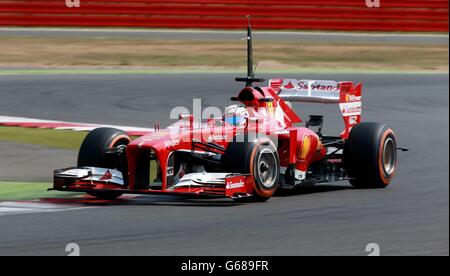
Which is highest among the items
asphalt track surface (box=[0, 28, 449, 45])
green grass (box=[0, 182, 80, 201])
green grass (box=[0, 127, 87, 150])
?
asphalt track surface (box=[0, 28, 449, 45])

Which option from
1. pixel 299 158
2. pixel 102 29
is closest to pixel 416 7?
pixel 102 29

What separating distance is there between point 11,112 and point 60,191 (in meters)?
8.21

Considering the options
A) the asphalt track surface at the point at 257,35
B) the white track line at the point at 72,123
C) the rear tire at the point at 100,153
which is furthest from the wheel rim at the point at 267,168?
the asphalt track surface at the point at 257,35

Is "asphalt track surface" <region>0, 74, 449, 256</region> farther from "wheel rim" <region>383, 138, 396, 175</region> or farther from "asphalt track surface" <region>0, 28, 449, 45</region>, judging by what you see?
"asphalt track surface" <region>0, 28, 449, 45</region>

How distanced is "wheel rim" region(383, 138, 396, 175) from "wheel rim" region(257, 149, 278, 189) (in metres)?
1.72

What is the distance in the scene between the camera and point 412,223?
33.6 feet

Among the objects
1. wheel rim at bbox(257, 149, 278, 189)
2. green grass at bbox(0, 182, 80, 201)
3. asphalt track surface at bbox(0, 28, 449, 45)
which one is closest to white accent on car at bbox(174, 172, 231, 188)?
wheel rim at bbox(257, 149, 278, 189)

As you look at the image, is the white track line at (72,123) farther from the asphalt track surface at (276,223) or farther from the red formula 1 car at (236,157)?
the red formula 1 car at (236,157)

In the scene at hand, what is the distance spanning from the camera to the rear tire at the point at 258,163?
1130 centimetres

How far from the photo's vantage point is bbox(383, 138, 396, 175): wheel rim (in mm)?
12859

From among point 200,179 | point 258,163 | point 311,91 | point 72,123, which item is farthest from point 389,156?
point 72,123

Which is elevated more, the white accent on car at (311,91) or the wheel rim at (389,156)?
the white accent on car at (311,91)

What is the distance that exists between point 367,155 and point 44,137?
6.17m

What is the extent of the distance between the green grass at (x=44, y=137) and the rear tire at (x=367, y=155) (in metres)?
4.76
